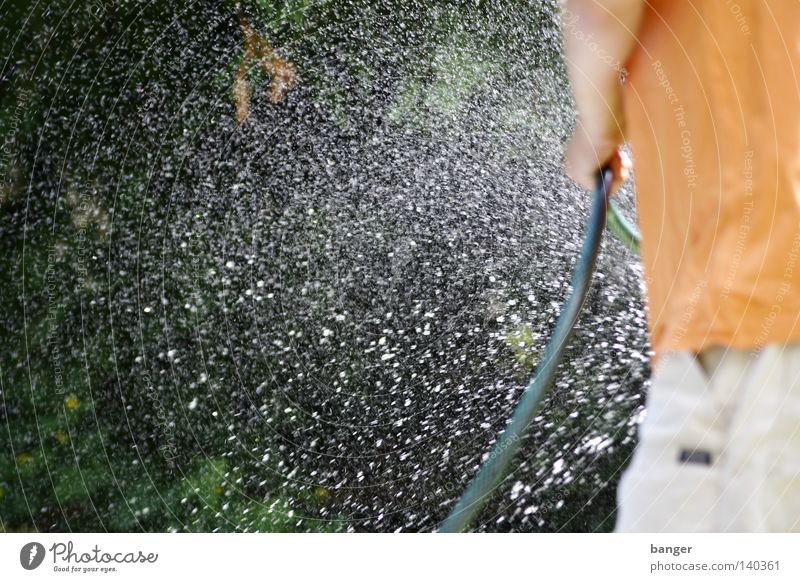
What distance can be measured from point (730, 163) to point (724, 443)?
241 millimetres

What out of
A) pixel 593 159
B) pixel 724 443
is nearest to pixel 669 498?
pixel 724 443

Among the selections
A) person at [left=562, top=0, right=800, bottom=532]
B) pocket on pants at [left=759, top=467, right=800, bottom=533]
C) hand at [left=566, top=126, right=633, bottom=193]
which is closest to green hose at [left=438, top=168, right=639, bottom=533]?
hand at [left=566, top=126, right=633, bottom=193]

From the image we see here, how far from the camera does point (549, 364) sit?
0.89m

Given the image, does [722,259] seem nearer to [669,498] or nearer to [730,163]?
[730,163]

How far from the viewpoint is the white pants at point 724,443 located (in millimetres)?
680

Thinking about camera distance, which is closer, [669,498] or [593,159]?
[669,498]

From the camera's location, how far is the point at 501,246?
93cm

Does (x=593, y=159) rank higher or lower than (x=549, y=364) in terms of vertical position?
higher

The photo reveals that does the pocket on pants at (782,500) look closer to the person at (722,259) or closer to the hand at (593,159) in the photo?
the person at (722,259)

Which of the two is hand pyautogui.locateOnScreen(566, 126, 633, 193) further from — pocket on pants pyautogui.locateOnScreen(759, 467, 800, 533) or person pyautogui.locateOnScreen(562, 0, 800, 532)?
pocket on pants pyautogui.locateOnScreen(759, 467, 800, 533)

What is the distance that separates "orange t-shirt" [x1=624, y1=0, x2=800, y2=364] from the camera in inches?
26.8

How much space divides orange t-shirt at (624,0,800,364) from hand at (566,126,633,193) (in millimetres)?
111

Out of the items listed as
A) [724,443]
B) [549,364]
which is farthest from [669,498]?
[549,364]

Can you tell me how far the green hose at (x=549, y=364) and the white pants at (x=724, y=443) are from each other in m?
0.15
